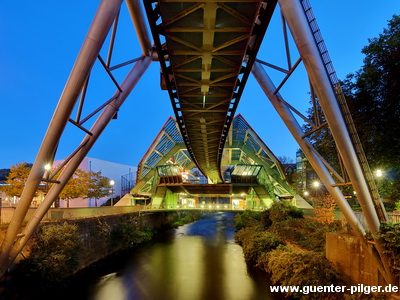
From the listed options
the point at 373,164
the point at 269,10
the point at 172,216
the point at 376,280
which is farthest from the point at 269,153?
the point at 269,10

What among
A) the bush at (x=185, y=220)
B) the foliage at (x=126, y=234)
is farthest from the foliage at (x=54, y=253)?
the bush at (x=185, y=220)

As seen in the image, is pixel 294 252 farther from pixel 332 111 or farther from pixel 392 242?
pixel 332 111

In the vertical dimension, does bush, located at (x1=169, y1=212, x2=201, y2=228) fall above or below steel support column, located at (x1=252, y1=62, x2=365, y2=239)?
below

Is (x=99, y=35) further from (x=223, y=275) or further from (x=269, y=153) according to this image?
(x=269, y=153)

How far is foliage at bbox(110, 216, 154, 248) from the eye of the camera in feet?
72.4

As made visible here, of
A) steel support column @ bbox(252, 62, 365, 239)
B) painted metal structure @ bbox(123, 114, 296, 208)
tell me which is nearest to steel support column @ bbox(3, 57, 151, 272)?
steel support column @ bbox(252, 62, 365, 239)

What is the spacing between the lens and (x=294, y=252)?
43.3ft

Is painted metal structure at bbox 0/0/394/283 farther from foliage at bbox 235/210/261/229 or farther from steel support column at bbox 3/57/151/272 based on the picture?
foliage at bbox 235/210/261/229

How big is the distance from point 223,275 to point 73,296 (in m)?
8.98

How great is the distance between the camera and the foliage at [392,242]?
8.45 meters

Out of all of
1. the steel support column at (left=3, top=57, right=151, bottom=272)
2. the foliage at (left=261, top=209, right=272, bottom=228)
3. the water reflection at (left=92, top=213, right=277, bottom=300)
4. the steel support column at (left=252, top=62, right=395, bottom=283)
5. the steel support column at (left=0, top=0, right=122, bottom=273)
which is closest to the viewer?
the steel support column at (left=0, top=0, right=122, bottom=273)

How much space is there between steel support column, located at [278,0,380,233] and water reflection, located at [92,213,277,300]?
26.6 feet

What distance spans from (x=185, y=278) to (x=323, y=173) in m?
11.2

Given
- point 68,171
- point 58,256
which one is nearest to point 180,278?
point 58,256
